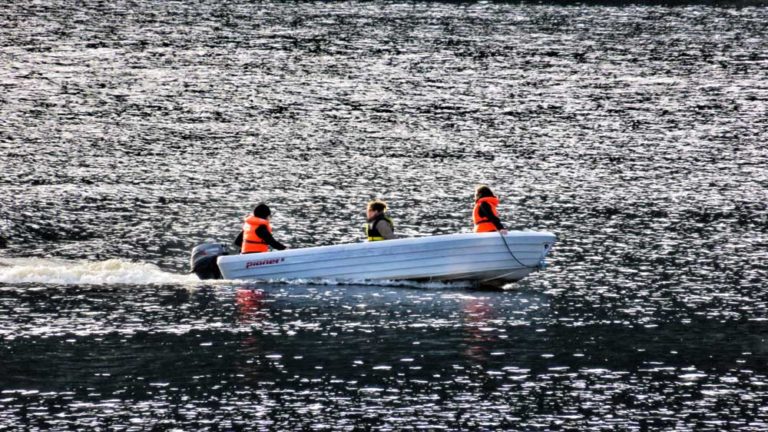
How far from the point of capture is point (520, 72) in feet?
254

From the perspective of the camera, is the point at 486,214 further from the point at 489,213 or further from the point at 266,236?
the point at 266,236

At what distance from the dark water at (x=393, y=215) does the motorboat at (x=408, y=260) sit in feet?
1.44

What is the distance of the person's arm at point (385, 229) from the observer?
28.8 m

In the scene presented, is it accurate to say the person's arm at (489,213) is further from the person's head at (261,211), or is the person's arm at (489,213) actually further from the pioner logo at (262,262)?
the person's head at (261,211)

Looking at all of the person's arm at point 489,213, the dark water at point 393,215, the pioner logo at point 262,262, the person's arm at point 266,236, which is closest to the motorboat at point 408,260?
the pioner logo at point 262,262

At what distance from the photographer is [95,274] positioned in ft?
98.1

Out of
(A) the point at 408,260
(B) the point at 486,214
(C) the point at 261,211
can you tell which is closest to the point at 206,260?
(C) the point at 261,211

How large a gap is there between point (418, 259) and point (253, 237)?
12.3 feet

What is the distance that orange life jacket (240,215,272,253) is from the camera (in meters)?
29.2

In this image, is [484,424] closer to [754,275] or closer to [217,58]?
[754,275]

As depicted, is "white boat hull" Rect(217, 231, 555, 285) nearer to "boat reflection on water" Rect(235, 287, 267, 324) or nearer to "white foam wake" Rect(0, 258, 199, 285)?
"boat reflection on water" Rect(235, 287, 267, 324)

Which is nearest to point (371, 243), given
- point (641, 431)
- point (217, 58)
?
point (641, 431)

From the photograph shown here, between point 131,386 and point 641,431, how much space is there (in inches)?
327

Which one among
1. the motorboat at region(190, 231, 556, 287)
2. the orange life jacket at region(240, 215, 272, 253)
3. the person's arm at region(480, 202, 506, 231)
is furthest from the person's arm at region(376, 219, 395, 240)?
the orange life jacket at region(240, 215, 272, 253)
